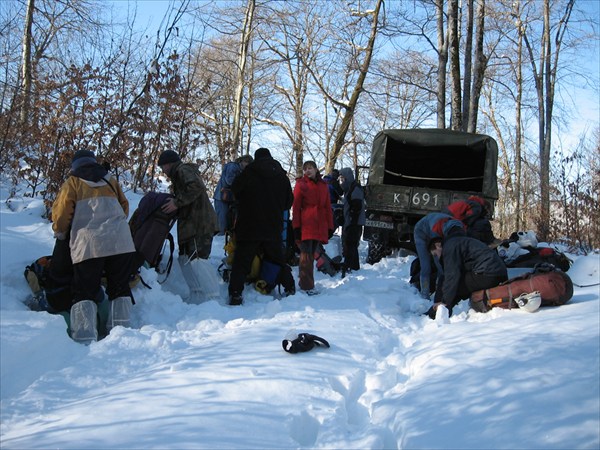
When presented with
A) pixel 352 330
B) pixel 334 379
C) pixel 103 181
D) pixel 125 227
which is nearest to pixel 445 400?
pixel 334 379

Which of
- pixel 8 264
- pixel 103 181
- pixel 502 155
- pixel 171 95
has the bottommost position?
pixel 8 264

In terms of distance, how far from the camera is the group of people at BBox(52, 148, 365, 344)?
14.6ft

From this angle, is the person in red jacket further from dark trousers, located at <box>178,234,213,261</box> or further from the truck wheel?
the truck wheel

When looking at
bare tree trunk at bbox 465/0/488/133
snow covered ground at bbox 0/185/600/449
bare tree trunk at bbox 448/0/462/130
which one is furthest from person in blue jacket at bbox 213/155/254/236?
bare tree trunk at bbox 465/0/488/133

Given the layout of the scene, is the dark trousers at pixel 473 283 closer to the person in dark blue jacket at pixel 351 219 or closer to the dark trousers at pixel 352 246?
the person in dark blue jacket at pixel 351 219

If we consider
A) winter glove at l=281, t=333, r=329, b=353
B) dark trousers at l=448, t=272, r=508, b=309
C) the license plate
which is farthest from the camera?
the license plate

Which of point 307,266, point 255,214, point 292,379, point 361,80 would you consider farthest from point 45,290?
point 361,80

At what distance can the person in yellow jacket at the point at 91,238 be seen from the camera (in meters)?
4.40

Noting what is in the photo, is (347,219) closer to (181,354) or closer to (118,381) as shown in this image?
(181,354)

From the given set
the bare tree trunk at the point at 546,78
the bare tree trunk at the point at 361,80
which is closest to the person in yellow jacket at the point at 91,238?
the bare tree trunk at the point at 361,80

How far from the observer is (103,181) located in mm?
4652

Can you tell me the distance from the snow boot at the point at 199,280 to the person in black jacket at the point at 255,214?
23cm

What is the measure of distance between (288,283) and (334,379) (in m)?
2.97

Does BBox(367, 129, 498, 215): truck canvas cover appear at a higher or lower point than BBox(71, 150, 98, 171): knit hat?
higher
